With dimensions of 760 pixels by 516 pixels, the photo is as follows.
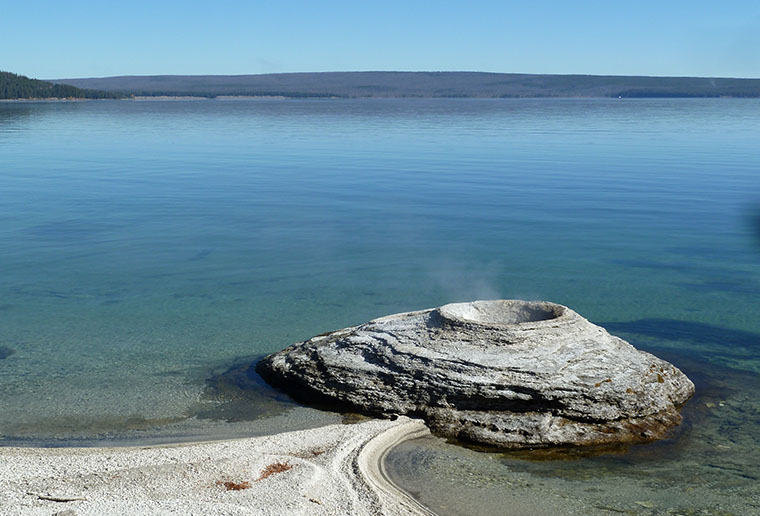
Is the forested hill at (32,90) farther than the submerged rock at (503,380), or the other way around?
the forested hill at (32,90)

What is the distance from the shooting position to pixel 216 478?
Result: 8.84 meters

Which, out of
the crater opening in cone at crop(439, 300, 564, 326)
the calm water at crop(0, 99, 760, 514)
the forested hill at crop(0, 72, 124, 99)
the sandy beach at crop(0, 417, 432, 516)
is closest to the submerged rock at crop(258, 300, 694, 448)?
the crater opening in cone at crop(439, 300, 564, 326)

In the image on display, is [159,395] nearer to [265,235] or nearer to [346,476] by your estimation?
[346,476]

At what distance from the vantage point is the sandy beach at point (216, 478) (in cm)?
812

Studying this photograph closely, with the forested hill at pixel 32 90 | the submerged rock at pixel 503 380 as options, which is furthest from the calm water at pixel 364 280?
the forested hill at pixel 32 90

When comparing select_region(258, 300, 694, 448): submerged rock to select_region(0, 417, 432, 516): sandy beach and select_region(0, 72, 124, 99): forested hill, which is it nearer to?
select_region(0, 417, 432, 516): sandy beach

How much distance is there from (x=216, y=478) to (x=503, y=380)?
393 centimetres

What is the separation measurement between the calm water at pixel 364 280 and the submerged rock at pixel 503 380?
0.46m

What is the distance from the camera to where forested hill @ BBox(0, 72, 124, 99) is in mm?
175788

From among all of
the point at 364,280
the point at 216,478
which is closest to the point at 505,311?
the point at 216,478

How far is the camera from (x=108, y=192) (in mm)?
33531

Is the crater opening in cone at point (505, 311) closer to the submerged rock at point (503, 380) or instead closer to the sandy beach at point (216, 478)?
the submerged rock at point (503, 380)

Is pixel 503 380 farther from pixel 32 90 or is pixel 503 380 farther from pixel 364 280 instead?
pixel 32 90

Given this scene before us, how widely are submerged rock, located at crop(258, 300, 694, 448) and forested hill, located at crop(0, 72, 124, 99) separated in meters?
184
